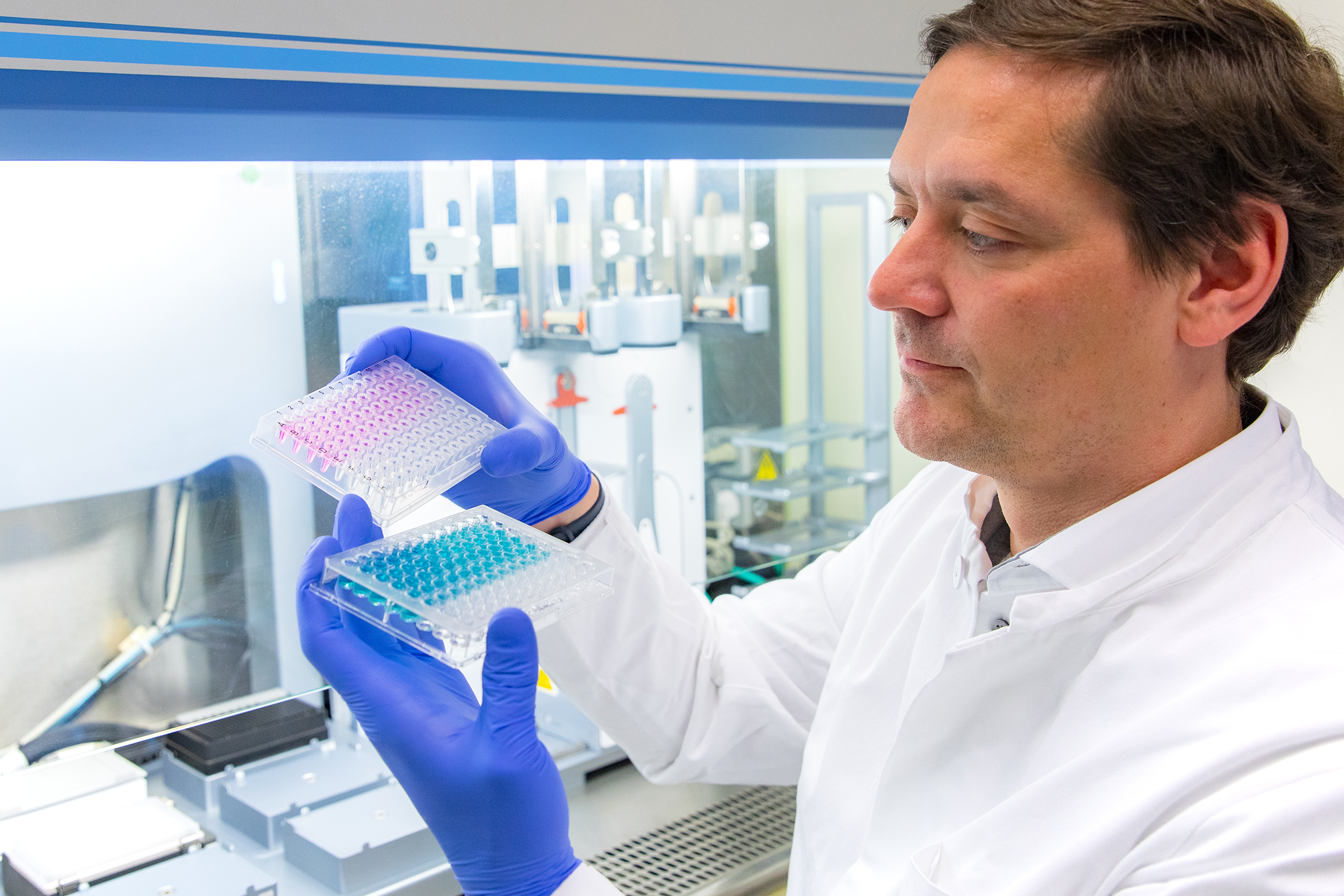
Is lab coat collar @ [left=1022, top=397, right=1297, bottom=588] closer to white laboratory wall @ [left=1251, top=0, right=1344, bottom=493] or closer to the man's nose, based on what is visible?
the man's nose

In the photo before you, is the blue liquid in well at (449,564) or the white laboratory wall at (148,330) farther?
the white laboratory wall at (148,330)

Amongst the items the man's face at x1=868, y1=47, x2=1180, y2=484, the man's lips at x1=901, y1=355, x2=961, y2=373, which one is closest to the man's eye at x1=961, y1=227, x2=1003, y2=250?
the man's face at x1=868, y1=47, x2=1180, y2=484

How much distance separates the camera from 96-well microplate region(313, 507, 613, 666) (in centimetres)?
84

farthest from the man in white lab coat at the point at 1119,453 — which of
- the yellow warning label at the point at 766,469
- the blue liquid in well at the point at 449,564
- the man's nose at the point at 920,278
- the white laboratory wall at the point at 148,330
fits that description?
the yellow warning label at the point at 766,469

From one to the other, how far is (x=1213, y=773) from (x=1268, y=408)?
1.33 ft

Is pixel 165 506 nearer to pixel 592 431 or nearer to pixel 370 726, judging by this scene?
pixel 370 726

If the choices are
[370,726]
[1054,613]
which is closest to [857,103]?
Answer: [1054,613]

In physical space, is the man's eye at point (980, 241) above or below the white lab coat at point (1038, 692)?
above

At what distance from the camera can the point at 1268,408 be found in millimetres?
1038

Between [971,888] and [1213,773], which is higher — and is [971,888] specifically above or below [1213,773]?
below

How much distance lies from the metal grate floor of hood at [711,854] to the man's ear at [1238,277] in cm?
89

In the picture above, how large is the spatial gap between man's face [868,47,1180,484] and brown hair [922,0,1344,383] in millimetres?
21

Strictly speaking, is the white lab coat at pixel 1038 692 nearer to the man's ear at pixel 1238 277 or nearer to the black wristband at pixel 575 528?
the black wristband at pixel 575 528

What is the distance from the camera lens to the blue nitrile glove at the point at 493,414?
1111 mm
